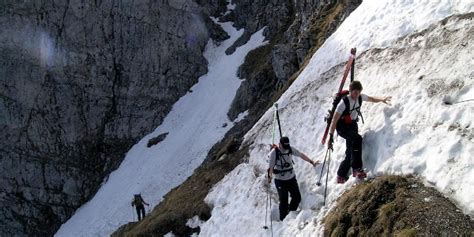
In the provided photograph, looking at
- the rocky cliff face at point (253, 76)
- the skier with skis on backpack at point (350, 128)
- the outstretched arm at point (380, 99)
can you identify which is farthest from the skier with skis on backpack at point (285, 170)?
the rocky cliff face at point (253, 76)

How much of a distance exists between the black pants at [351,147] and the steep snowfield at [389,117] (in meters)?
0.40

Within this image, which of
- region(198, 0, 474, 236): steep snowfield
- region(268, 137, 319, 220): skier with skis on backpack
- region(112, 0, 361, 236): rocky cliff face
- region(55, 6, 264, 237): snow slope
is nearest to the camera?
region(198, 0, 474, 236): steep snowfield

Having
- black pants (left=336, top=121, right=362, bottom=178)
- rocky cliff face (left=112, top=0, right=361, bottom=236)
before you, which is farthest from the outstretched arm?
rocky cliff face (left=112, top=0, right=361, bottom=236)

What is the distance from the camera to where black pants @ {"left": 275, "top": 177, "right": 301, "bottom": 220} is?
13195mm

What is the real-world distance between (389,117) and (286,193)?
141 inches

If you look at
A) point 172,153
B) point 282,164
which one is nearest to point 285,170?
point 282,164

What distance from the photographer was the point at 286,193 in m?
13.3

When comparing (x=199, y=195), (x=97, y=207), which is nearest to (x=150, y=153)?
(x=97, y=207)

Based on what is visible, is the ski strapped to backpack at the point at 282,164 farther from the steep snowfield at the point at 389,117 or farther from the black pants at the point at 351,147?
the black pants at the point at 351,147

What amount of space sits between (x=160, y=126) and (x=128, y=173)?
25.9 ft

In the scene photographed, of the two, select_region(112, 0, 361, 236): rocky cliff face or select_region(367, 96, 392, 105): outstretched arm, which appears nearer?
select_region(367, 96, 392, 105): outstretched arm

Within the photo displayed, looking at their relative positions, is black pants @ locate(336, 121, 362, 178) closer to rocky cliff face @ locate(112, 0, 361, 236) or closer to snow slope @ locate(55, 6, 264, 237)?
rocky cliff face @ locate(112, 0, 361, 236)

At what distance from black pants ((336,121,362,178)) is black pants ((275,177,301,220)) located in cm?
157

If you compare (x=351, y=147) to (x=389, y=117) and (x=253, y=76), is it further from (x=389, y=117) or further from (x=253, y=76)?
(x=253, y=76)
